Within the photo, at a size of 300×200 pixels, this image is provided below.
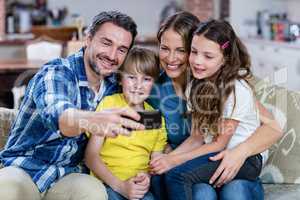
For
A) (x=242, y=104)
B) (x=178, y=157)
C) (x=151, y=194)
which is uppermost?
(x=242, y=104)

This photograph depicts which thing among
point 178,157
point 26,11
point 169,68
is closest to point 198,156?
point 178,157

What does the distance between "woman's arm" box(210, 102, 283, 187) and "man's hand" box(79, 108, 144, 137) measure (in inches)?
21.8

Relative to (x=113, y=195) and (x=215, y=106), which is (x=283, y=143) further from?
(x=113, y=195)

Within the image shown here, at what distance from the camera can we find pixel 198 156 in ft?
6.49

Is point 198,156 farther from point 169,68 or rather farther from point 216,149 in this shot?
point 169,68

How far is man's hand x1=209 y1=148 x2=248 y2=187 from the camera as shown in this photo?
1.93m

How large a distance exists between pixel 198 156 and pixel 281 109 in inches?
22.1

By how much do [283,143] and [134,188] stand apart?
780 mm

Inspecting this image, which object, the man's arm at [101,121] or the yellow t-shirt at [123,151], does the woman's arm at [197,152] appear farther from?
the man's arm at [101,121]

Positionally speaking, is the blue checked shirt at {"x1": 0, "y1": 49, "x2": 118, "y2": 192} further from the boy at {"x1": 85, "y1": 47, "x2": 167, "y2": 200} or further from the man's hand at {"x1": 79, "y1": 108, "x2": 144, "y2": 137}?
the man's hand at {"x1": 79, "y1": 108, "x2": 144, "y2": 137}

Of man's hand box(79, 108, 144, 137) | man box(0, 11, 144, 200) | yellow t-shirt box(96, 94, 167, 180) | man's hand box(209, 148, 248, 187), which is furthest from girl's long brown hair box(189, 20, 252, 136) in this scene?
man's hand box(79, 108, 144, 137)

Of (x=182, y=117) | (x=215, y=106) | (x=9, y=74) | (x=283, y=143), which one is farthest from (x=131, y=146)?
(x=9, y=74)

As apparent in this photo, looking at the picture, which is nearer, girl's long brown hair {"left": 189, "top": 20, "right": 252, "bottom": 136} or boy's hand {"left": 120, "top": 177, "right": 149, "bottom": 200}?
boy's hand {"left": 120, "top": 177, "right": 149, "bottom": 200}

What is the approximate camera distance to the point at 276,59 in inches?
197
